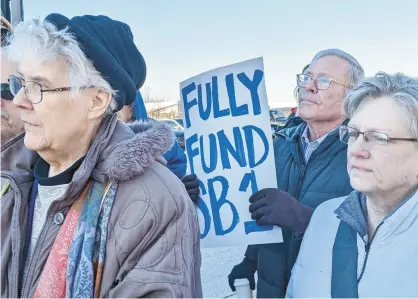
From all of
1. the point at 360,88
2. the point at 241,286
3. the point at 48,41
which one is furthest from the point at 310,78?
the point at 48,41

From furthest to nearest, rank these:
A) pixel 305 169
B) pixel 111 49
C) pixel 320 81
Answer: pixel 320 81 < pixel 305 169 < pixel 111 49

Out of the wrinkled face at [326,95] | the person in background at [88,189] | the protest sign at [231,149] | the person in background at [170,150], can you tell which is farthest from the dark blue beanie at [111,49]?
the person in background at [170,150]

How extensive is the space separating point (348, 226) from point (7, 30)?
1817mm

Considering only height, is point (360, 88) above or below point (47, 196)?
above

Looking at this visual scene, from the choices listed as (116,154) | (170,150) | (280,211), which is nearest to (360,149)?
(280,211)

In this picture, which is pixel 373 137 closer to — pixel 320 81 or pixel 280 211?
pixel 280 211

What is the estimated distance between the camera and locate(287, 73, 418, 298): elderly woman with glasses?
141 centimetres

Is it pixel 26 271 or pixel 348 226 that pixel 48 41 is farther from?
pixel 348 226

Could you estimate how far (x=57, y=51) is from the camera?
1.32 m

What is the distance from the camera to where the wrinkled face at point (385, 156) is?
1478 mm

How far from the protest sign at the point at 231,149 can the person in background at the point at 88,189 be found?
46 cm

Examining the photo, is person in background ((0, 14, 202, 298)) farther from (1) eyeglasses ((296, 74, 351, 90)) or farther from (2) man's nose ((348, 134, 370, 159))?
(1) eyeglasses ((296, 74, 351, 90))

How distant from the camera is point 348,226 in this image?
5.21 feet

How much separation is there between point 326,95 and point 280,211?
2.22 feet
